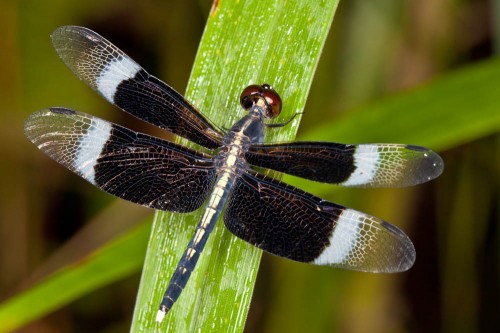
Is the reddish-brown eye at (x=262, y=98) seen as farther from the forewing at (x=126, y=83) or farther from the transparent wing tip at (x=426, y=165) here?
the transparent wing tip at (x=426, y=165)

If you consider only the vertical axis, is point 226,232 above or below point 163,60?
below

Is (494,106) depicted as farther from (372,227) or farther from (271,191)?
(271,191)

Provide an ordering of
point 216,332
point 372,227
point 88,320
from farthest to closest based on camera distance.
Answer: point 88,320 < point 372,227 < point 216,332

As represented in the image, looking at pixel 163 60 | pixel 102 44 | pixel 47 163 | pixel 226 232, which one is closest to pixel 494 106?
pixel 226 232

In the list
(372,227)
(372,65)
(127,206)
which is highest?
(372,65)

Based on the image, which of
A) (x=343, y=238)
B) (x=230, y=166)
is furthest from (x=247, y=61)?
(x=343, y=238)

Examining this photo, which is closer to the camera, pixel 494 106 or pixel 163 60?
pixel 494 106
